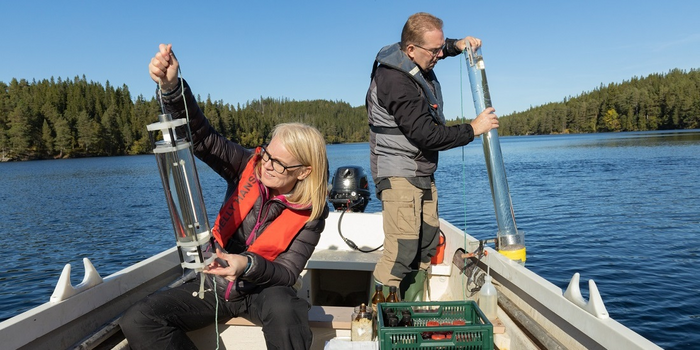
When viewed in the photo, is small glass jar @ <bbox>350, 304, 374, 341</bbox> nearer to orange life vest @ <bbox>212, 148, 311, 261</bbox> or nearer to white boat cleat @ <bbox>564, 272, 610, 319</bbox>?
orange life vest @ <bbox>212, 148, 311, 261</bbox>

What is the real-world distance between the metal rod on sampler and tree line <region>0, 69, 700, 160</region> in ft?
263

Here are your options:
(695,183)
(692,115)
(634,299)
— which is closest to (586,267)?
(634,299)

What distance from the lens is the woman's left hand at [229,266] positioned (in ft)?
7.05

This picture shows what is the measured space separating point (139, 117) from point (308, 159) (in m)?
115

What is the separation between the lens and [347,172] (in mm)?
6840

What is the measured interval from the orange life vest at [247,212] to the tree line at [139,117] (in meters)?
80.5

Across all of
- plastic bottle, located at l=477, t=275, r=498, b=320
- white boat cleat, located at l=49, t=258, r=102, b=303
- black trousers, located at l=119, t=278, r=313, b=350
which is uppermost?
white boat cleat, located at l=49, t=258, r=102, b=303

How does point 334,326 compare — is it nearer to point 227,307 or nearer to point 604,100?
point 227,307

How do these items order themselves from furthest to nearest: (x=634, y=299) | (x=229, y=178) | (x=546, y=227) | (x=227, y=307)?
(x=546, y=227), (x=634, y=299), (x=229, y=178), (x=227, y=307)

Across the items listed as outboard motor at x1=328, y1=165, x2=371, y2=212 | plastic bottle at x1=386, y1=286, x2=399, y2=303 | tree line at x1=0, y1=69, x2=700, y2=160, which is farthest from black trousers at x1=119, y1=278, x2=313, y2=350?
tree line at x1=0, y1=69, x2=700, y2=160

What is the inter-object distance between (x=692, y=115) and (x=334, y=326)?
120 m

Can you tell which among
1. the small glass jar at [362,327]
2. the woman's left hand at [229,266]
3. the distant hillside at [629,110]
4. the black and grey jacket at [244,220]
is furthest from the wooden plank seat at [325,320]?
the distant hillside at [629,110]

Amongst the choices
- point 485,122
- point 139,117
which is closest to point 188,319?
point 485,122

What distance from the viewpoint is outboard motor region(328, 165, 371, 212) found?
263 inches
